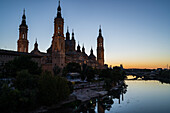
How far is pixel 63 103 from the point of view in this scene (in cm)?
2941

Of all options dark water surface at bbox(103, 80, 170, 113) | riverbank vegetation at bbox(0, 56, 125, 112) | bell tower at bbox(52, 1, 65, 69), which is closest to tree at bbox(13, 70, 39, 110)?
riverbank vegetation at bbox(0, 56, 125, 112)

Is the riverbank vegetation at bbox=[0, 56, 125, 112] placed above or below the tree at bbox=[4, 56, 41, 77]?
below

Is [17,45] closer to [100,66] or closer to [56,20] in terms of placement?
[56,20]

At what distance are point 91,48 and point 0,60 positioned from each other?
106 metres

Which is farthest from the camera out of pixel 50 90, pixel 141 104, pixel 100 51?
pixel 100 51

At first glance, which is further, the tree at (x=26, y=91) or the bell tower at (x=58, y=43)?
the bell tower at (x=58, y=43)

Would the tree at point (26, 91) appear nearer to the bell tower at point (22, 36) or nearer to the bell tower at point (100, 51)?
the bell tower at point (22, 36)

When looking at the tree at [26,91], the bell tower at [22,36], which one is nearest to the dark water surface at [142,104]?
the tree at [26,91]

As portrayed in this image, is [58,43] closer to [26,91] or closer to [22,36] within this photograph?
[22,36]

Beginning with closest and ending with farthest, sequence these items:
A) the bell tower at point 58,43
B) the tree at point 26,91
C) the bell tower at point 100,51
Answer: the tree at point 26,91
the bell tower at point 58,43
the bell tower at point 100,51

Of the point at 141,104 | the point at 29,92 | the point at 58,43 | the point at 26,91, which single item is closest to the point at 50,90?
the point at 29,92

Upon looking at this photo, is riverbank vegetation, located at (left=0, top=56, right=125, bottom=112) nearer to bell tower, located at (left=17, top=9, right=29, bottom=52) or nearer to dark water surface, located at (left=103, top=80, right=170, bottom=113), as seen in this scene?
dark water surface, located at (left=103, top=80, right=170, bottom=113)

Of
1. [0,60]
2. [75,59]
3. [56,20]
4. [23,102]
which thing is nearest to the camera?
[23,102]

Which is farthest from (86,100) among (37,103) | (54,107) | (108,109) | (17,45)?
(17,45)
